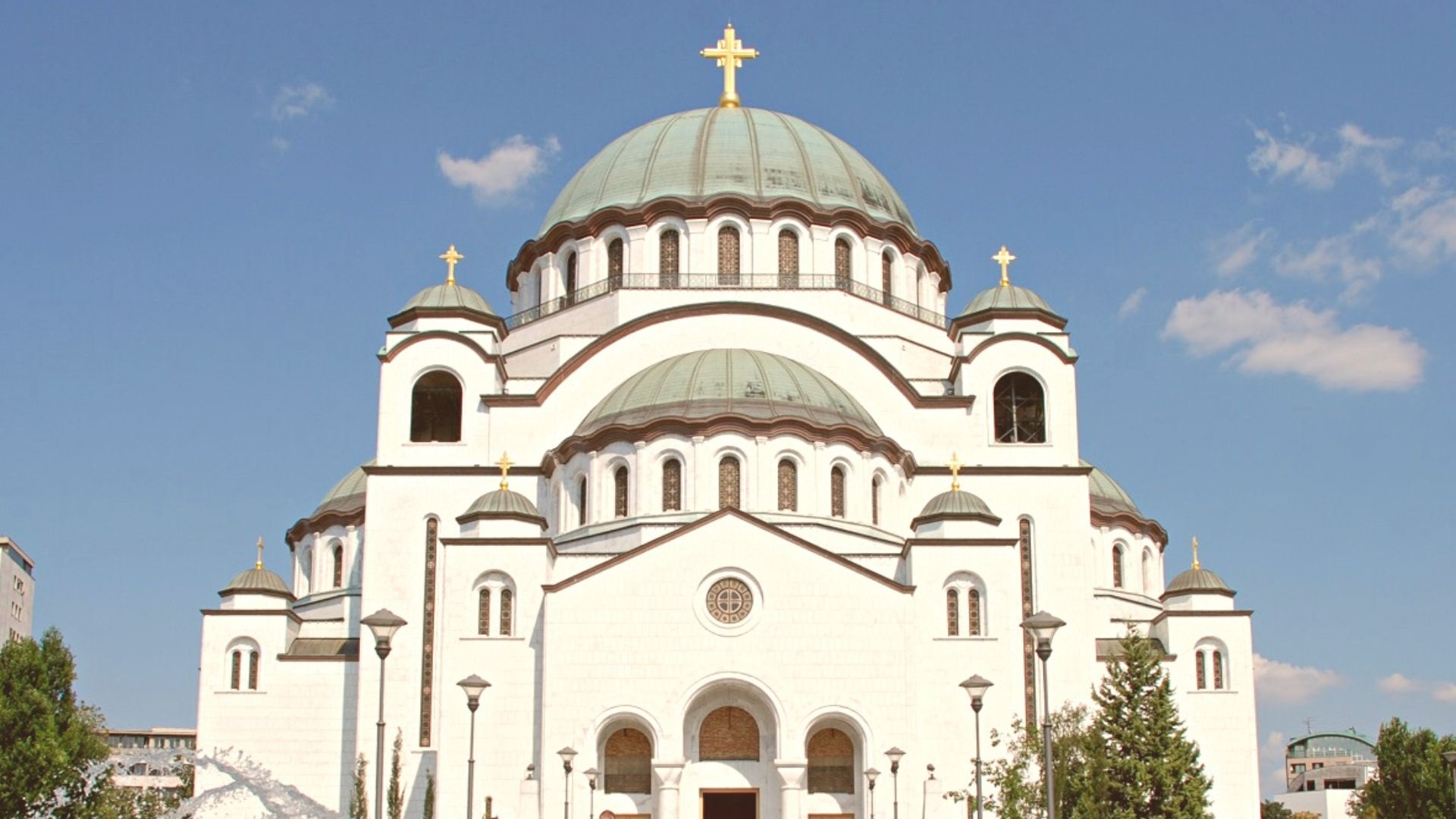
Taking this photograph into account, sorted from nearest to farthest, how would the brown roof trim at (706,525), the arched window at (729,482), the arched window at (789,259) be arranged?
the brown roof trim at (706,525) < the arched window at (729,482) < the arched window at (789,259)

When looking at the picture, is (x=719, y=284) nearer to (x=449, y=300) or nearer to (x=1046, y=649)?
(x=449, y=300)

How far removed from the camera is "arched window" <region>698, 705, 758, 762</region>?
35906 mm

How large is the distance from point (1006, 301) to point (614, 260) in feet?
34.0

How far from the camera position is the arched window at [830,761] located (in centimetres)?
3591

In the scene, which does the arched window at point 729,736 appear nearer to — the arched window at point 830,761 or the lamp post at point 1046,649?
the arched window at point 830,761

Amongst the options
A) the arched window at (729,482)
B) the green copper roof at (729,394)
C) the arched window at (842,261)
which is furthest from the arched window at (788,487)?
the arched window at (842,261)

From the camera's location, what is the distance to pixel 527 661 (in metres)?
36.5

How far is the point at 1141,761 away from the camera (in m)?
29.1

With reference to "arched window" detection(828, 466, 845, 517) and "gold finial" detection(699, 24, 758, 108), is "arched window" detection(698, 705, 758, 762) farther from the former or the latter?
"gold finial" detection(699, 24, 758, 108)

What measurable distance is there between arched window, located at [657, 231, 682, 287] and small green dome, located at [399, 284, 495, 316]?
4.60 metres

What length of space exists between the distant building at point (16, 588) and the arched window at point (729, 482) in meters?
44.2

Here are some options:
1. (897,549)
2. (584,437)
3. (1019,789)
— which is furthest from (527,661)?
(1019,789)

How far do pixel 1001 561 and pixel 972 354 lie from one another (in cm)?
698

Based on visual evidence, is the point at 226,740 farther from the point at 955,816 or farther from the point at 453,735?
the point at 955,816
